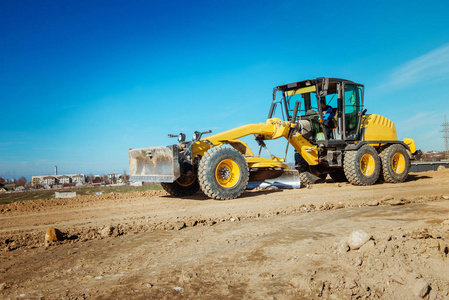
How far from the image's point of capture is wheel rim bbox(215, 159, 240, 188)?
26.5ft

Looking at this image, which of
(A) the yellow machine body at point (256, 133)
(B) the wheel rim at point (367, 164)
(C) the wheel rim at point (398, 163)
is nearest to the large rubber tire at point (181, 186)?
(A) the yellow machine body at point (256, 133)

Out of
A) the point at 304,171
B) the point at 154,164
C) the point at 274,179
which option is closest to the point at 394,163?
the point at 304,171

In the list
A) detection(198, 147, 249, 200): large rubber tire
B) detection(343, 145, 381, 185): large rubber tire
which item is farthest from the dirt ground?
detection(343, 145, 381, 185): large rubber tire

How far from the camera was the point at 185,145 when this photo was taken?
8.62 m

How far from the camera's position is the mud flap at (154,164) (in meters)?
7.85

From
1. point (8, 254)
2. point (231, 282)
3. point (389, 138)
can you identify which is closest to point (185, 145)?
point (8, 254)

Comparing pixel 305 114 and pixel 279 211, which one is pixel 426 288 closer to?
pixel 279 211

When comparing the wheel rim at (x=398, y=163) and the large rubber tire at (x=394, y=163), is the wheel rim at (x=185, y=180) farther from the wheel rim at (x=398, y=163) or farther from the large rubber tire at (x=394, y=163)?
the wheel rim at (x=398, y=163)

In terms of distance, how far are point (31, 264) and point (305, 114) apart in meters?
9.03

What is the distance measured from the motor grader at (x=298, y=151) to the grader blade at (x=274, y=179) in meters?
0.03

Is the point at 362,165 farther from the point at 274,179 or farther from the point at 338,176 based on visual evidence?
the point at 274,179

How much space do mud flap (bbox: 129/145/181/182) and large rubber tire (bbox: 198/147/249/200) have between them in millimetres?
676

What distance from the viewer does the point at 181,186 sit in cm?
927

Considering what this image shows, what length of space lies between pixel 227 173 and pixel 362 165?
199 inches
